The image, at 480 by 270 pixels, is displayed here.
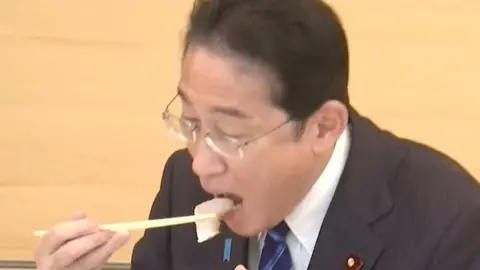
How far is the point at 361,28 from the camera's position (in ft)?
5.23

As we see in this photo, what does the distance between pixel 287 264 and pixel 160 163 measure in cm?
59

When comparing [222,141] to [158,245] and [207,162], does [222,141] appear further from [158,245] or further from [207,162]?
[158,245]

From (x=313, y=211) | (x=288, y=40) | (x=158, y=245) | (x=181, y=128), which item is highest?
(x=288, y=40)

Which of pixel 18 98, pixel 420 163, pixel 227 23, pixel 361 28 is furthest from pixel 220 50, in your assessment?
pixel 18 98

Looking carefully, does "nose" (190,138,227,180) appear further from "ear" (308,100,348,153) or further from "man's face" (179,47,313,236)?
"ear" (308,100,348,153)

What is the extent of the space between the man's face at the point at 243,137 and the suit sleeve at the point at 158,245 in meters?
0.17

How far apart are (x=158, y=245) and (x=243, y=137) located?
0.91ft

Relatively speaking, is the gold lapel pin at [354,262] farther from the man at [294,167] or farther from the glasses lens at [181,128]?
the glasses lens at [181,128]

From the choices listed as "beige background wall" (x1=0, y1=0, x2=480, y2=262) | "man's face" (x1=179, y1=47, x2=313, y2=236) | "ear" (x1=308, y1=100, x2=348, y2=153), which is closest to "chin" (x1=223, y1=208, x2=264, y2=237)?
"man's face" (x1=179, y1=47, x2=313, y2=236)

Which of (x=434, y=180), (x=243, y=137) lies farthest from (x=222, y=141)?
(x=434, y=180)

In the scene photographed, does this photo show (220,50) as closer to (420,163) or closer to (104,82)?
(420,163)

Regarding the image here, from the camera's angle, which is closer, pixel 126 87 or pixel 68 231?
pixel 68 231

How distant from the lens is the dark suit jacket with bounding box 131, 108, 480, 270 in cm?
105

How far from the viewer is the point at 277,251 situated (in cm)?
113
